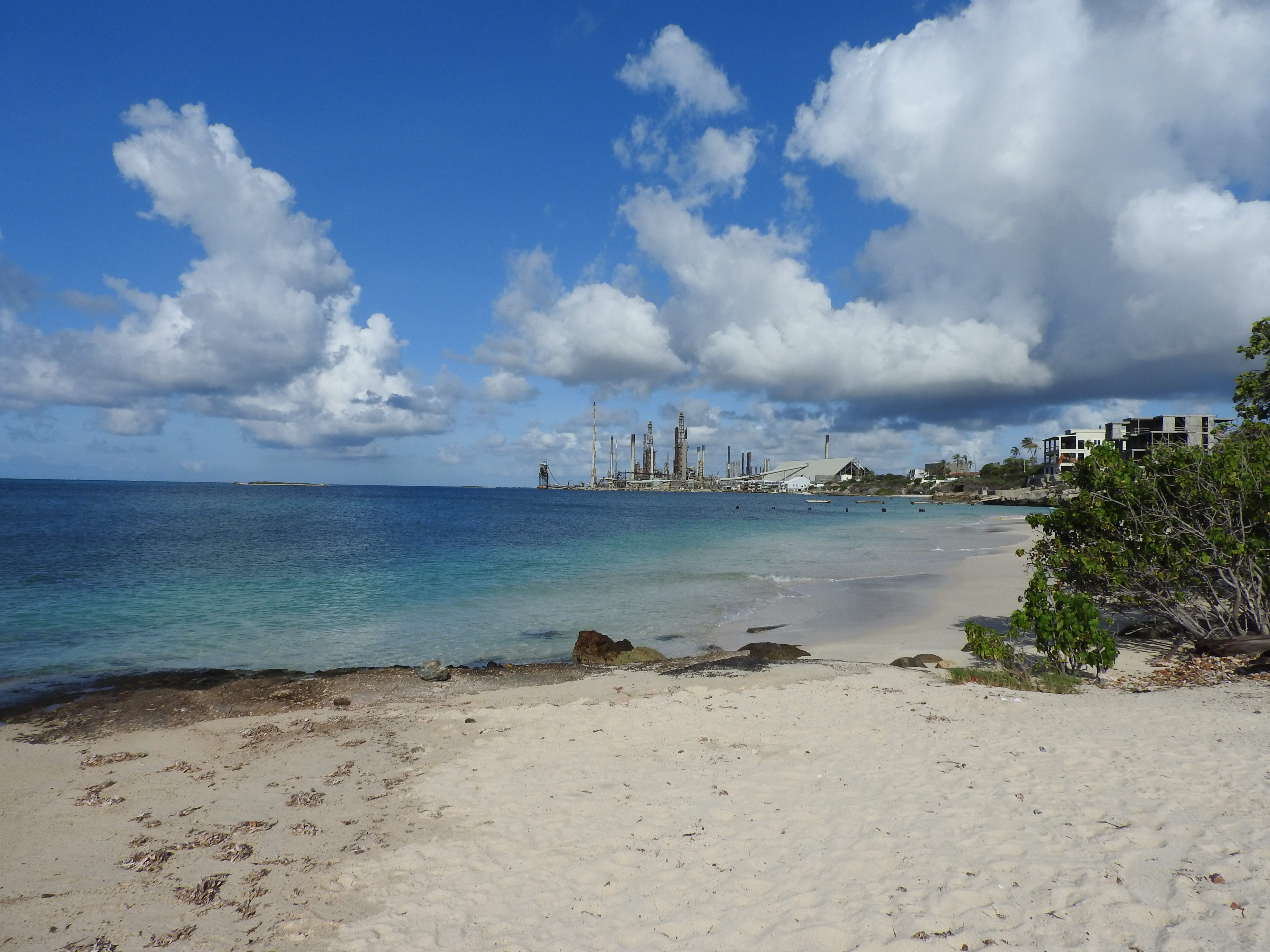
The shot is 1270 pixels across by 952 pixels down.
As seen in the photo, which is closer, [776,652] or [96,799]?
[96,799]

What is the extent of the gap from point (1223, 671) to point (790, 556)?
80.3 ft

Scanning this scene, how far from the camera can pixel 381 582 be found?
25125mm

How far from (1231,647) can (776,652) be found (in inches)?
285

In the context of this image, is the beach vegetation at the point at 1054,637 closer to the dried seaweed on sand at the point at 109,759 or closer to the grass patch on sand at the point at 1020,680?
the grass patch on sand at the point at 1020,680

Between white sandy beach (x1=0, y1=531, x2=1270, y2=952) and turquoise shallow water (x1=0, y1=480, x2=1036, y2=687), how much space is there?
6457mm

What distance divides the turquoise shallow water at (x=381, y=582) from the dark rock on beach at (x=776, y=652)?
2347 millimetres

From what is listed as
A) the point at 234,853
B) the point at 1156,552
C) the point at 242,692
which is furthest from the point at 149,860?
the point at 1156,552

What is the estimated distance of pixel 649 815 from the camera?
6.01m

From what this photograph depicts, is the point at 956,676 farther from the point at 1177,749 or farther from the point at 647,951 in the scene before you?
the point at 647,951

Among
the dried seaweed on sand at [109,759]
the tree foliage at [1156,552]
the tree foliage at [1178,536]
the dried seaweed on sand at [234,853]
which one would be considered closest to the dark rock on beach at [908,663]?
the tree foliage at [1156,552]

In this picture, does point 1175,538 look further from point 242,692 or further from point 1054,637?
point 242,692

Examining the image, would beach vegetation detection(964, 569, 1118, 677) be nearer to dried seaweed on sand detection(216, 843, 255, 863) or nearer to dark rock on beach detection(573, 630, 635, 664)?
dark rock on beach detection(573, 630, 635, 664)

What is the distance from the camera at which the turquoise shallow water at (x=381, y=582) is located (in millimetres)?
15406

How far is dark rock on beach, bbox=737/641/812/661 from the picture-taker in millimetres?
13070
